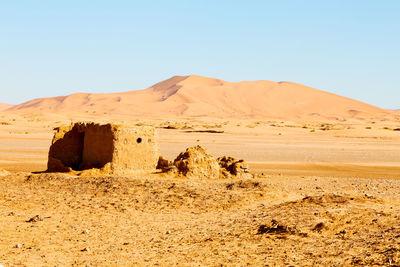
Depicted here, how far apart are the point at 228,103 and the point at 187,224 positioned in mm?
94355

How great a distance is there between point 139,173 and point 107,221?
13.6 ft

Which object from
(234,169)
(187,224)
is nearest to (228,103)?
(234,169)

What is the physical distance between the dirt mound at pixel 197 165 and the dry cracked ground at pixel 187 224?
2.04ft

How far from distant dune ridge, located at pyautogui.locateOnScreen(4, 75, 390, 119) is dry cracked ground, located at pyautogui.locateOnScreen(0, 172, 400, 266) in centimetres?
7483

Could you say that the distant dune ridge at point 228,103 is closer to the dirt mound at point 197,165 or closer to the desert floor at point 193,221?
the dirt mound at point 197,165

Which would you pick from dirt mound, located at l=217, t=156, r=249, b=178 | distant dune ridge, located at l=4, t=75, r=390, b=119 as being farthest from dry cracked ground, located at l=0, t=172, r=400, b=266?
distant dune ridge, located at l=4, t=75, r=390, b=119

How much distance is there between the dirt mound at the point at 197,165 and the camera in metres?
12.8

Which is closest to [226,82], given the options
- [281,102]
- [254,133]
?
[281,102]

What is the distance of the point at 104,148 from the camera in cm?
1273

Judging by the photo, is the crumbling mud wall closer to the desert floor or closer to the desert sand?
the desert sand

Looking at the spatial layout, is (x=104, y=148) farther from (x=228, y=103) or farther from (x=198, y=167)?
(x=228, y=103)

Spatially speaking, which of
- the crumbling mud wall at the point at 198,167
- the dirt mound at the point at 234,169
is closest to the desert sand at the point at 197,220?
the crumbling mud wall at the point at 198,167

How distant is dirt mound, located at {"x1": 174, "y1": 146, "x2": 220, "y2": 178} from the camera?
12828mm

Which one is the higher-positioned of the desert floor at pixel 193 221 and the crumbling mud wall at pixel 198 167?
the crumbling mud wall at pixel 198 167
